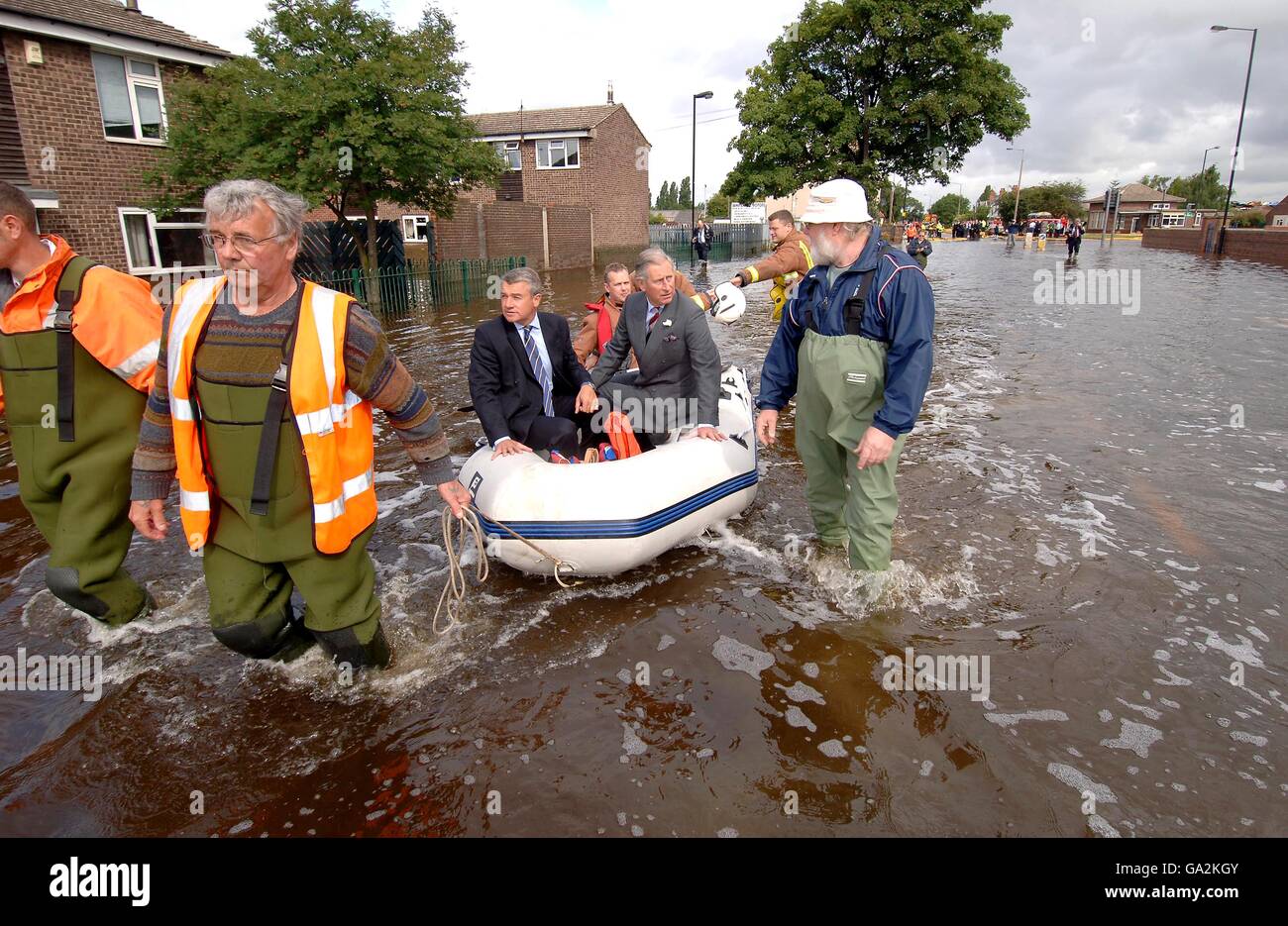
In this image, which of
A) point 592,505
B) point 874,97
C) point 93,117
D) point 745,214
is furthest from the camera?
point 745,214

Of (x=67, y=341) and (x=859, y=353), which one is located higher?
(x=67, y=341)

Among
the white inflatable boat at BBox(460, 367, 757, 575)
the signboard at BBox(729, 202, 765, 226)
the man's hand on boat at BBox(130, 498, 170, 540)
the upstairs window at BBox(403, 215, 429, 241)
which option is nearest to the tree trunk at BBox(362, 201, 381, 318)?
the white inflatable boat at BBox(460, 367, 757, 575)

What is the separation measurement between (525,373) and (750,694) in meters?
2.69

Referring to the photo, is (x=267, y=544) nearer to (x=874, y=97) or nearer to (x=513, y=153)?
(x=874, y=97)

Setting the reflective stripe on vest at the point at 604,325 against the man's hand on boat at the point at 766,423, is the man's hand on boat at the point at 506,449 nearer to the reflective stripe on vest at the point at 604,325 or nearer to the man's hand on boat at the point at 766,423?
the man's hand on boat at the point at 766,423

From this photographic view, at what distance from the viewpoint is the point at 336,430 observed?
2770 millimetres

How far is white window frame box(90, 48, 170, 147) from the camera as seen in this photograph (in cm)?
1534

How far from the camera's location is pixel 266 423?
2.66m

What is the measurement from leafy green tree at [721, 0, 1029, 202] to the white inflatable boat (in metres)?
24.2

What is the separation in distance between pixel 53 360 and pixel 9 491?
13.8 feet

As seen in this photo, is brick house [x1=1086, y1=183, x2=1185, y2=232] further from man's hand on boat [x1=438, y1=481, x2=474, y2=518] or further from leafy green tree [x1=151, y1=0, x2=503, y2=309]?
man's hand on boat [x1=438, y1=481, x2=474, y2=518]

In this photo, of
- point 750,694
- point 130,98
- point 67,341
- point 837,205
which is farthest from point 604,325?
point 130,98

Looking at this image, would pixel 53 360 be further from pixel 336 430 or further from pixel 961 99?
pixel 961 99
